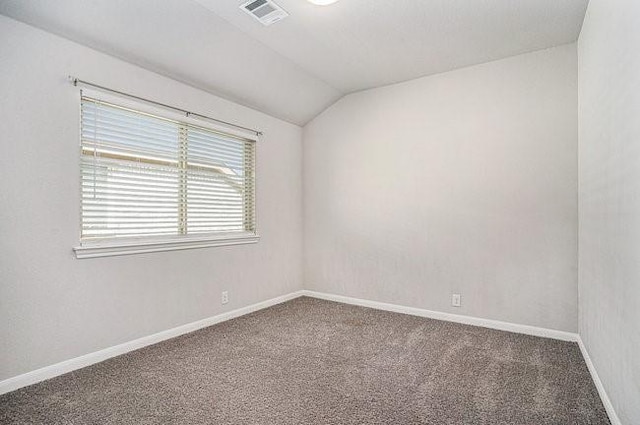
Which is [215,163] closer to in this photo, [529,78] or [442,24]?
[442,24]

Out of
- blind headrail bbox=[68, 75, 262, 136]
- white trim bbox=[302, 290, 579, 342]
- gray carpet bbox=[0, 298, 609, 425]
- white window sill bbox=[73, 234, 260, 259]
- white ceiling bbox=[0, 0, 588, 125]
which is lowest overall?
gray carpet bbox=[0, 298, 609, 425]

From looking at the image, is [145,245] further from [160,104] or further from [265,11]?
[265,11]

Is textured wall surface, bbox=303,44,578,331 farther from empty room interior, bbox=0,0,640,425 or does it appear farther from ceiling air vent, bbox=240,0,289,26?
ceiling air vent, bbox=240,0,289,26

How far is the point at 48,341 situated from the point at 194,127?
6.84 feet

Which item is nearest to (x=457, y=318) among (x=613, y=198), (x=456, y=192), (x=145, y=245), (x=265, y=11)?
(x=456, y=192)

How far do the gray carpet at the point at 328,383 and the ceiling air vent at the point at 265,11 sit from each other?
2.63 m

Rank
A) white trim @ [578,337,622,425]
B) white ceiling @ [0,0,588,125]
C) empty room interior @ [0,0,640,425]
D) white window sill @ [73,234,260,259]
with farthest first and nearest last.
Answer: white window sill @ [73,234,260,259]
white ceiling @ [0,0,588,125]
empty room interior @ [0,0,640,425]
white trim @ [578,337,622,425]

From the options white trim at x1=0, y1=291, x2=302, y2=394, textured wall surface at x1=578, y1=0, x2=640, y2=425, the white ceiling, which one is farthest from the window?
textured wall surface at x1=578, y1=0, x2=640, y2=425

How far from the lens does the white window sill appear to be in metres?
2.63

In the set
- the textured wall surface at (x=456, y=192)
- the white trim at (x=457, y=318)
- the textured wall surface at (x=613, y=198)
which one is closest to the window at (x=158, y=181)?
the textured wall surface at (x=456, y=192)

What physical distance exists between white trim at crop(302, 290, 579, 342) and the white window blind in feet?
4.77

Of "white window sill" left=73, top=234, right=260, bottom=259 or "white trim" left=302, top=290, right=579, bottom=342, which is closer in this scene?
"white window sill" left=73, top=234, right=260, bottom=259

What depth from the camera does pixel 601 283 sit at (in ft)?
7.23

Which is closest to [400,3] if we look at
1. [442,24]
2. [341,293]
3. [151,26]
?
[442,24]
